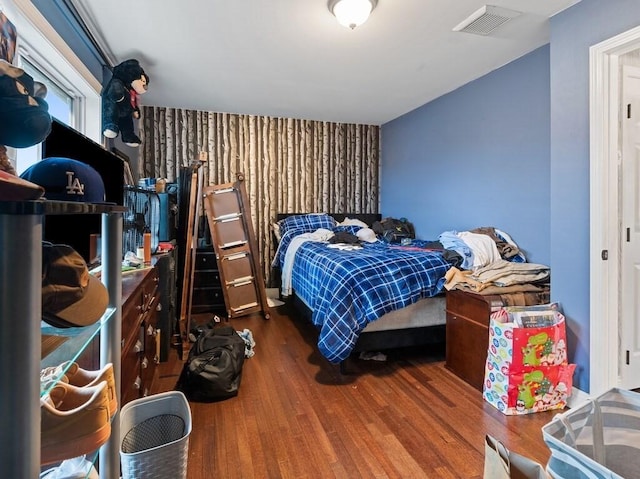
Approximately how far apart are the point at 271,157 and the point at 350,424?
12.0 feet

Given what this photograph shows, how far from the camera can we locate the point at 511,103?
3096mm

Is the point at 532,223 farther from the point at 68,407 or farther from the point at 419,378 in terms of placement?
the point at 68,407

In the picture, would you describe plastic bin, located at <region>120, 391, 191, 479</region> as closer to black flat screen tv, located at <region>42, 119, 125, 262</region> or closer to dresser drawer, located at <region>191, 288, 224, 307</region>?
black flat screen tv, located at <region>42, 119, 125, 262</region>

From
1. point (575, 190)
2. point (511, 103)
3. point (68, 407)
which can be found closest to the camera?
point (68, 407)

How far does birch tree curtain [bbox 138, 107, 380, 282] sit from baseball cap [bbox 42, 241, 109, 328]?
13.1ft

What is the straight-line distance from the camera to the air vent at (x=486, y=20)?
2.24 metres

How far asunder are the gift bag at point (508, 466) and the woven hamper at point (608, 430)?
0.56ft

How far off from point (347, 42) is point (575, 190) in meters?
1.88

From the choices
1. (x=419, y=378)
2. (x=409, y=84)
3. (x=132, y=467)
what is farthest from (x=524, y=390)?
(x=409, y=84)

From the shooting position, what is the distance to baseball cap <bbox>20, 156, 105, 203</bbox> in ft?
2.48

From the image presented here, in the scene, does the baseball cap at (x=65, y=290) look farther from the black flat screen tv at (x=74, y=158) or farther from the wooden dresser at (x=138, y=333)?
the wooden dresser at (x=138, y=333)

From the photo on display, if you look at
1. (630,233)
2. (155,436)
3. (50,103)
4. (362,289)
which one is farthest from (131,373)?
(630,233)

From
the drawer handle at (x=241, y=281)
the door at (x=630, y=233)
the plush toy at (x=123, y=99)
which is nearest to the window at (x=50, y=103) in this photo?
the plush toy at (x=123, y=99)

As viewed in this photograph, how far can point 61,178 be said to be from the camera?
766 millimetres
